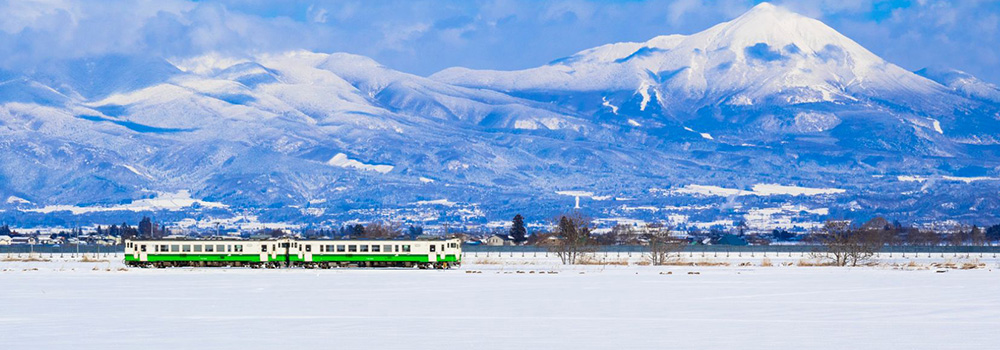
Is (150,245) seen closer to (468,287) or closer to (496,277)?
(496,277)

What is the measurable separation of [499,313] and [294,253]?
166 ft

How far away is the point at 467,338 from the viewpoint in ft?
124

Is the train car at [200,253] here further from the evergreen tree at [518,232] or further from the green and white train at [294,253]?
the evergreen tree at [518,232]

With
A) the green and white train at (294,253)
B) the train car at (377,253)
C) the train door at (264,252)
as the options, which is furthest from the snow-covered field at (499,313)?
the train door at (264,252)

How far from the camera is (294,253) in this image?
94.9m

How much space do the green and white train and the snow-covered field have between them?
21380 mm

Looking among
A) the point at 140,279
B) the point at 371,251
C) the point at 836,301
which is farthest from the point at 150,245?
the point at 836,301

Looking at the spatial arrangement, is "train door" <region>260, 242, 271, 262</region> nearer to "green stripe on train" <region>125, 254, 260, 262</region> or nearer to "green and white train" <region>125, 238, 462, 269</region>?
"green and white train" <region>125, 238, 462, 269</region>

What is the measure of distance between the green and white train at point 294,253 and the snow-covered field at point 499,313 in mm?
21380

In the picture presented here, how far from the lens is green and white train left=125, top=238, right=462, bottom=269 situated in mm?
92938

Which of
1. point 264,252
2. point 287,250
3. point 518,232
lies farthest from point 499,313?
point 518,232

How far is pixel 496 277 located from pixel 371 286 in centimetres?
1210

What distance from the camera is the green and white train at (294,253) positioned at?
92.9 metres

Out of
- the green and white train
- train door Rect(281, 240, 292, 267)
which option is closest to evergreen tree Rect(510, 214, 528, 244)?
the green and white train
